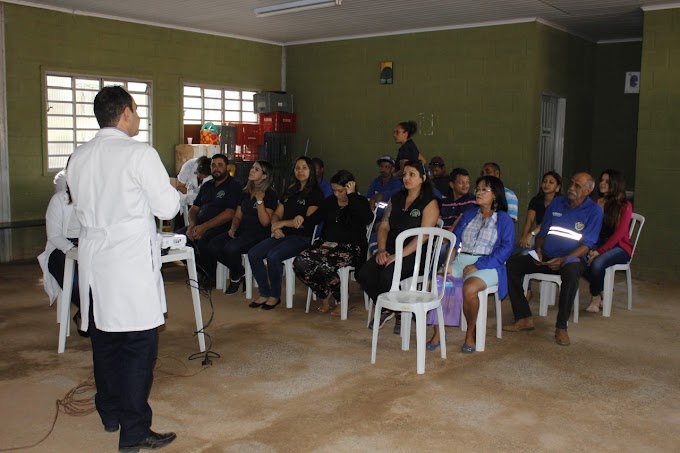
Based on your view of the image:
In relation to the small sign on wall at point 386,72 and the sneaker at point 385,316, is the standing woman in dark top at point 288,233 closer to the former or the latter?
the sneaker at point 385,316

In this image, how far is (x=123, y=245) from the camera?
285 cm

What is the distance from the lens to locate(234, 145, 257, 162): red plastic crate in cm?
921

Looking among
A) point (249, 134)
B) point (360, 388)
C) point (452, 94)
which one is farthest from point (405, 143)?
point (360, 388)

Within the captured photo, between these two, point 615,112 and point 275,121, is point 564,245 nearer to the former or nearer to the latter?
point 615,112

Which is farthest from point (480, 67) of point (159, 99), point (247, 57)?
point (159, 99)

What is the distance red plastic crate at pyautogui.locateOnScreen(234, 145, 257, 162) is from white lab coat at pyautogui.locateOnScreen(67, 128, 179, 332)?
6.30m

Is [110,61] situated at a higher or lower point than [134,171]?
higher

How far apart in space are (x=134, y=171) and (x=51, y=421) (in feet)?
4.47

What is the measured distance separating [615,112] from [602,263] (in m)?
4.40

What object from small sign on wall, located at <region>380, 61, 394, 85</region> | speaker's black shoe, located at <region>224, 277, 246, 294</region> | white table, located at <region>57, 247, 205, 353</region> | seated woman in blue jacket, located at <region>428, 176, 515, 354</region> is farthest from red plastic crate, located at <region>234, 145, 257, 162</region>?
seated woman in blue jacket, located at <region>428, 176, 515, 354</region>

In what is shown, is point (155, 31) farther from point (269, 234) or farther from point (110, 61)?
point (269, 234)

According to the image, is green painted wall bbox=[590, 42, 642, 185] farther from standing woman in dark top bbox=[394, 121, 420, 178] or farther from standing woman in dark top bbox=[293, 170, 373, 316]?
standing woman in dark top bbox=[293, 170, 373, 316]

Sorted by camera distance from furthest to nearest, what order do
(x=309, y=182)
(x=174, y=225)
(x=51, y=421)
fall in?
1. (x=174, y=225)
2. (x=309, y=182)
3. (x=51, y=421)

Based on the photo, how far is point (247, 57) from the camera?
952 centimetres
